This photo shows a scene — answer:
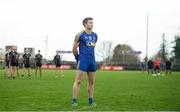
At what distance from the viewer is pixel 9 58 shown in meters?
27.9

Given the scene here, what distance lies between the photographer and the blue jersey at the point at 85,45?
1075 centimetres

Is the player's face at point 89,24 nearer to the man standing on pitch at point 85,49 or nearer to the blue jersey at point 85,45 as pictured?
the man standing on pitch at point 85,49

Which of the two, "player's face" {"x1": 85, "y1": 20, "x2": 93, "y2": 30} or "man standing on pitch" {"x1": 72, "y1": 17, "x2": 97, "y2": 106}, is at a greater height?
"player's face" {"x1": 85, "y1": 20, "x2": 93, "y2": 30}

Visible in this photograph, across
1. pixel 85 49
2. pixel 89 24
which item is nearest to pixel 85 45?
pixel 85 49

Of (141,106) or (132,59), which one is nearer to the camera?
(141,106)

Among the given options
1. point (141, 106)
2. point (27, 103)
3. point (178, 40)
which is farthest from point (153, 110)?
point (178, 40)

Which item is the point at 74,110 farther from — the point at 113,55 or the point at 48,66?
the point at 113,55

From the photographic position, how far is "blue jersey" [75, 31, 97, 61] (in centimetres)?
1075

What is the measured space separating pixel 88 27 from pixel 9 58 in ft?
58.6

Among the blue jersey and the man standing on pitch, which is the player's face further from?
the blue jersey

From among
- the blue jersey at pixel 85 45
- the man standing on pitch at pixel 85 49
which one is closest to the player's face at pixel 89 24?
the man standing on pitch at pixel 85 49

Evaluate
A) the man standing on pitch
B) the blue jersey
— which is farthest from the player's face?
the blue jersey

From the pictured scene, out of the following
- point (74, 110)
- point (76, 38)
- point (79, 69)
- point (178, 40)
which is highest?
point (178, 40)

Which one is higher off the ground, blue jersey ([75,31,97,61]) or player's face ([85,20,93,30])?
player's face ([85,20,93,30])
